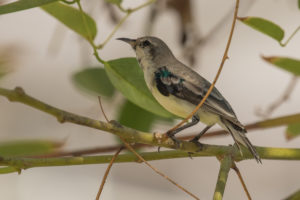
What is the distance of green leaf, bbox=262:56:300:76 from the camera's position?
0.91 meters

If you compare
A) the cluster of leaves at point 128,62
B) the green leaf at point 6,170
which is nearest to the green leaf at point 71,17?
the cluster of leaves at point 128,62

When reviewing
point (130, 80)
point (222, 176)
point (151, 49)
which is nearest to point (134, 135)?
point (222, 176)

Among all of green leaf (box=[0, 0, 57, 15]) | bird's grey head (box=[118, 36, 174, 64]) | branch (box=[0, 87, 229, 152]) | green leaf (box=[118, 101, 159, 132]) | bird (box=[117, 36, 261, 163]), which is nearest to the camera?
branch (box=[0, 87, 229, 152])

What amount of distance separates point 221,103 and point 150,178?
127 centimetres

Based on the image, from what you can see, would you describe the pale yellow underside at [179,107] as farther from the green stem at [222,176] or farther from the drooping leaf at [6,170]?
the drooping leaf at [6,170]

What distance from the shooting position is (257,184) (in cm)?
216

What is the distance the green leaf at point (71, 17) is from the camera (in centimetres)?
87

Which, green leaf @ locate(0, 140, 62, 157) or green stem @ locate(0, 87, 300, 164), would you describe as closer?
green stem @ locate(0, 87, 300, 164)

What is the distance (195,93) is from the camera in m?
1.04

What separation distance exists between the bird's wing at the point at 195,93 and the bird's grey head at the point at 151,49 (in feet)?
0.60

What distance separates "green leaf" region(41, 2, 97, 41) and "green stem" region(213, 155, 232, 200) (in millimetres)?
281

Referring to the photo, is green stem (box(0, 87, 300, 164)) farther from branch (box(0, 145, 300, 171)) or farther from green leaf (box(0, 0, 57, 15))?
green leaf (box(0, 0, 57, 15))

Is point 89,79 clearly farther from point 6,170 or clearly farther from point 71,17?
point 6,170

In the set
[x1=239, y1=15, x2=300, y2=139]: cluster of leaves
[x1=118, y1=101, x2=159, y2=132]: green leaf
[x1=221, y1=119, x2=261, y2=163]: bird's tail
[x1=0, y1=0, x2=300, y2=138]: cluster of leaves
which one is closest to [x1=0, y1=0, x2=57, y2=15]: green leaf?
[x1=0, y1=0, x2=300, y2=138]: cluster of leaves
